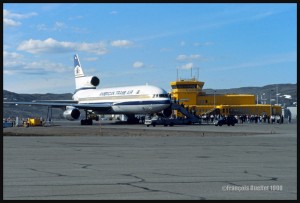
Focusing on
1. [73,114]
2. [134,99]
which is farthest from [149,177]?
[73,114]

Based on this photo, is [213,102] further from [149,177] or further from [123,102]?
[149,177]

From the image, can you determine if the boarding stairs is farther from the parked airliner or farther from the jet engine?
the jet engine

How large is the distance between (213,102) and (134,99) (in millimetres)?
43156

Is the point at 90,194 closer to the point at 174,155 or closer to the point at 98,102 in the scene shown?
the point at 174,155

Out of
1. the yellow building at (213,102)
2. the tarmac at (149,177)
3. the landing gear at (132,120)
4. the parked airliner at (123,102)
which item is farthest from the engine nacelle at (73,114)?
the tarmac at (149,177)

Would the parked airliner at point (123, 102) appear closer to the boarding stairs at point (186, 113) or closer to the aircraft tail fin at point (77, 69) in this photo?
the boarding stairs at point (186, 113)

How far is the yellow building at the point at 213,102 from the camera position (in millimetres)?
108619

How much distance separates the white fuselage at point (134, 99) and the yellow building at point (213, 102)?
88.3 ft

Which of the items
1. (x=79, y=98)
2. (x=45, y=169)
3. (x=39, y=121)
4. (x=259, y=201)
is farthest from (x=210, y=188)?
(x=79, y=98)

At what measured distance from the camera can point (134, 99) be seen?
73.8m

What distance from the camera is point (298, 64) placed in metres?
15.8

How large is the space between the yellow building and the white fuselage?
26914mm

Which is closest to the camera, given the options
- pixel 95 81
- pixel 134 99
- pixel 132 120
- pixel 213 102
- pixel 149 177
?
pixel 149 177

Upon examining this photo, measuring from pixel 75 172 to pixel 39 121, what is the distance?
61.2 m
